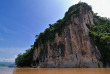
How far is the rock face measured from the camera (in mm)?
17125

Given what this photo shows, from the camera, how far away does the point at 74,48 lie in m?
18.9

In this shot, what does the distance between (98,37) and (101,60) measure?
4.96 metres

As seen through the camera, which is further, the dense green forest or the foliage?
the foliage

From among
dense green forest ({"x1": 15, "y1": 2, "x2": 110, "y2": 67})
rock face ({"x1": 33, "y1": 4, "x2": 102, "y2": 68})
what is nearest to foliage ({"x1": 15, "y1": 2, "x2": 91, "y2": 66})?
dense green forest ({"x1": 15, "y1": 2, "x2": 110, "y2": 67})

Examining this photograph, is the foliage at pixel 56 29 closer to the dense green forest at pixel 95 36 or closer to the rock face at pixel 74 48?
the dense green forest at pixel 95 36

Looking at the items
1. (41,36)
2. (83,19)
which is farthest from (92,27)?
(41,36)

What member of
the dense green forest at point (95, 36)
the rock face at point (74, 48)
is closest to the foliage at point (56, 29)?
the dense green forest at point (95, 36)

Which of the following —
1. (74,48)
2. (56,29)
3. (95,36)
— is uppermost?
(56,29)

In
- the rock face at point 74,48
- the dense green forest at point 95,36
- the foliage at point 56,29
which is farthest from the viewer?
the foliage at point 56,29

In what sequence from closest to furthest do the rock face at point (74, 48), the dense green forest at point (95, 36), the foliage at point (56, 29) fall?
the dense green forest at point (95, 36)
the rock face at point (74, 48)
the foliage at point (56, 29)

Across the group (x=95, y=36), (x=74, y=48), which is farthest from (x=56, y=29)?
(x=95, y=36)

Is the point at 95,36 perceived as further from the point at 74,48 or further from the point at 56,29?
the point at 56,29

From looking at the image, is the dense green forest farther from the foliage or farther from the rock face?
the rock face

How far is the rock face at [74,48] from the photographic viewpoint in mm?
17125
